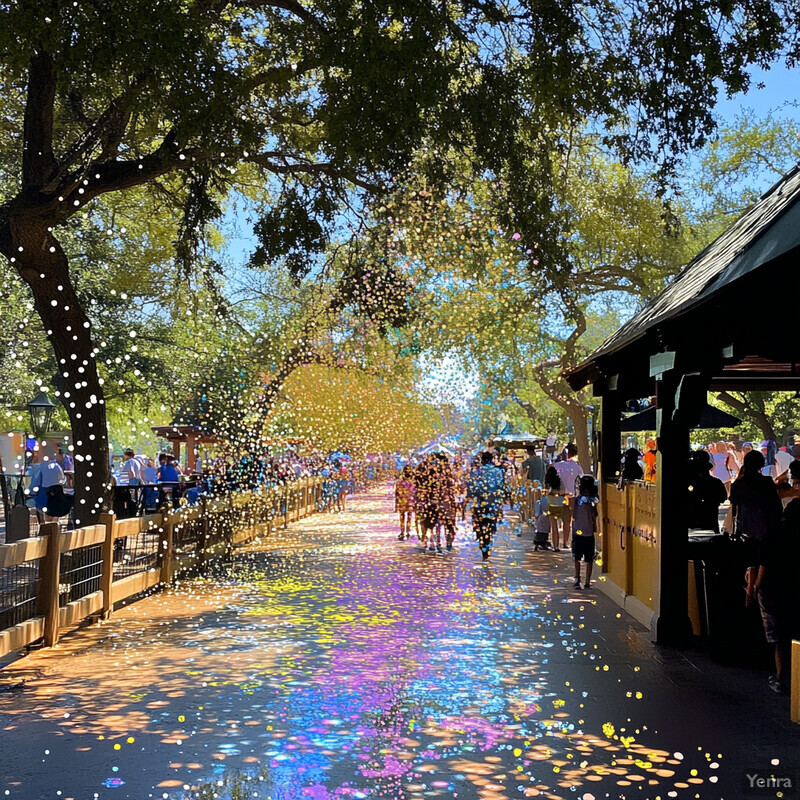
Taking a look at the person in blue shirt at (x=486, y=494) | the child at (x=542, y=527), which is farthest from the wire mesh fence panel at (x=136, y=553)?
the child at (x=542, y=527)

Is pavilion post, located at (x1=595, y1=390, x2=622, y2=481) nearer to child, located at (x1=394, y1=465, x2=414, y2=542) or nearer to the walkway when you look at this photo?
the walkway

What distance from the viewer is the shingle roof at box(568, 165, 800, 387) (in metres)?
8.76

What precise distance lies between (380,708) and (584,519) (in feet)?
24.0

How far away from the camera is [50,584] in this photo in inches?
415

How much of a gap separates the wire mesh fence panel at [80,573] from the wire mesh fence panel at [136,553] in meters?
1.17

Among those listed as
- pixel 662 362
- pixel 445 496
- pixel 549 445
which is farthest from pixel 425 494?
pixel 549 445

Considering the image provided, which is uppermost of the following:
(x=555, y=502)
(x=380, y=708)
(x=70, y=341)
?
(x=70, y=341)

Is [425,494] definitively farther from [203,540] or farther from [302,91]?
[302,91]

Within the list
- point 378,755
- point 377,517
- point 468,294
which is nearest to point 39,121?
point 378,755

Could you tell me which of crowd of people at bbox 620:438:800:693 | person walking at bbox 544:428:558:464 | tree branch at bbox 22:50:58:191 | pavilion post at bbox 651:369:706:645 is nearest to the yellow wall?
pavilion post at bbox 651:369:706:645

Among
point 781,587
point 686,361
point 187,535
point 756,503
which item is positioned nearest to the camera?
point 781,587

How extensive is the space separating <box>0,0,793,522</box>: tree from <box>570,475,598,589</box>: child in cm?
384

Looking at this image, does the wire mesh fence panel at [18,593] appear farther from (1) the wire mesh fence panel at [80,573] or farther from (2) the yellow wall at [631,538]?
(2) the yellow wall at [631,538]

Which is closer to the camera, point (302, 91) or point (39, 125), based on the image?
point (39, 125)
